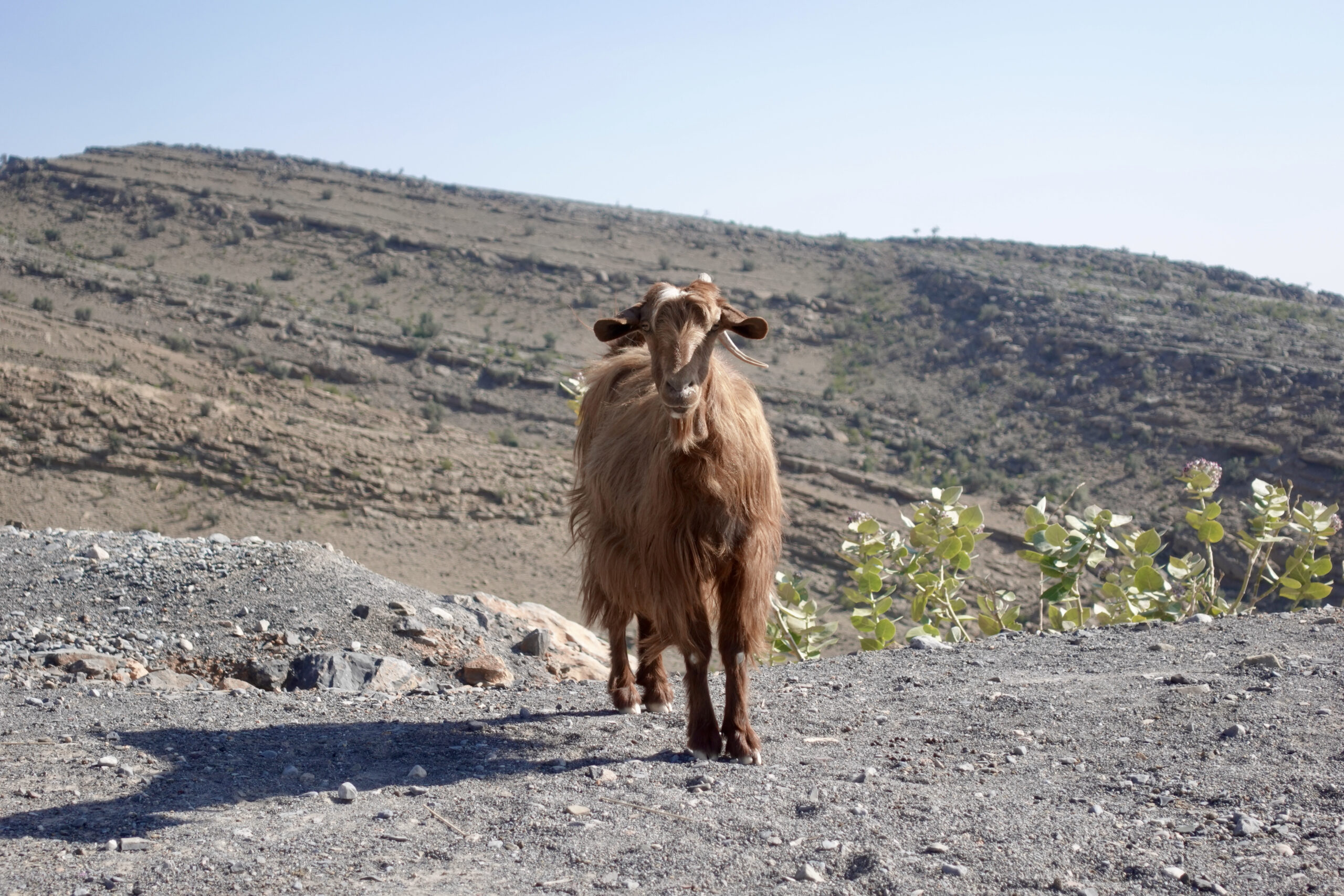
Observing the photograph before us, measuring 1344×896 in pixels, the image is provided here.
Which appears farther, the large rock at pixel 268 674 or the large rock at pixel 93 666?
the large rock at pixel 268 674

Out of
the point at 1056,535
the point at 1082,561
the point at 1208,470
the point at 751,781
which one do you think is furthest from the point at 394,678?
the point at 1208,470

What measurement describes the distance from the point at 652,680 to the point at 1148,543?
4.44m

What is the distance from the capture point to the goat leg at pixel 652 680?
6.48m

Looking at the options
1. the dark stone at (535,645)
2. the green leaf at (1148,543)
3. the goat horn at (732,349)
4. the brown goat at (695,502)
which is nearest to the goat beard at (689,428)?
the brown goat at (695,502)

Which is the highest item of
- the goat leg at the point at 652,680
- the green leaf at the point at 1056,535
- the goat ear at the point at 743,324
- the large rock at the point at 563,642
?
the goat ear at the point at 743,324

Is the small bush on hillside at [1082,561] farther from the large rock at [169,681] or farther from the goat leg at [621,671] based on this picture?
the large rock at [169,681]

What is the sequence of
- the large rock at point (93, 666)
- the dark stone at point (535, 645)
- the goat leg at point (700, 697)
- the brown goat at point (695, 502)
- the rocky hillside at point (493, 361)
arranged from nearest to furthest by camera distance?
1. the brown goat at point (695, 502)
2. the goat leg at point (700, 697)
3. the large rock at point (93, 666)
4. the dark stone at point (535, 645)
5. the rocky hillside at point (493, 361)

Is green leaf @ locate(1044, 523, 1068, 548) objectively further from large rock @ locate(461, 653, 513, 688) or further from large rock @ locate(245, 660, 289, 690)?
large rock @ locate(245, 660, 289, 690)

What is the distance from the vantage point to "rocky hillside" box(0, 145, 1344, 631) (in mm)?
25734

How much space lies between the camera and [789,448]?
33031 mm

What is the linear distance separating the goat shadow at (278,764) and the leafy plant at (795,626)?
12.5 feet

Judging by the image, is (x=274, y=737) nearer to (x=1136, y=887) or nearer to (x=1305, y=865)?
(x=1136, y=887)

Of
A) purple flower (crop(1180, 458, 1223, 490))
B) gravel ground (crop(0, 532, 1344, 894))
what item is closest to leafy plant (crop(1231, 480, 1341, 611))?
purple flower (crop(1180, 458, 1223, 490))

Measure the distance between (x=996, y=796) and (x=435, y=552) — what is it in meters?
22.0
